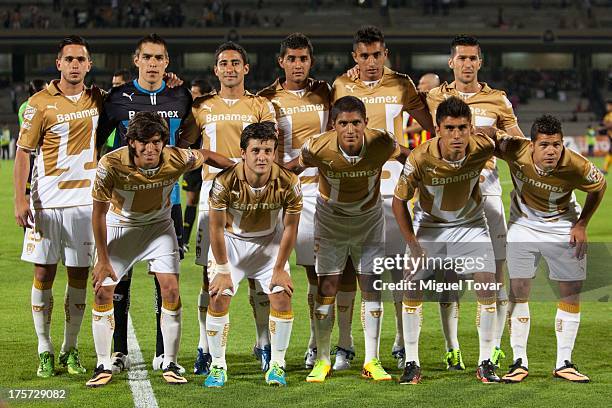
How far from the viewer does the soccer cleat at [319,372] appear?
261 inches

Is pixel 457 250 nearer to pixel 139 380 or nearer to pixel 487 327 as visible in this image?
pixel 487 327

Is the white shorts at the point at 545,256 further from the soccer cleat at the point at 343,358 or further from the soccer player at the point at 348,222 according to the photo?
the soccer cleat at the point at 343,358

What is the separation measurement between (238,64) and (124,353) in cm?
207

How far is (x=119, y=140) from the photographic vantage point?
7.11 meters

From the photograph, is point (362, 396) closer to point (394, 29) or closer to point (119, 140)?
point (119, 140)

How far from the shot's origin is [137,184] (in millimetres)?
6453

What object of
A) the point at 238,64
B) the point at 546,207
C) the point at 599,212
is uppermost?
the point at 238,64

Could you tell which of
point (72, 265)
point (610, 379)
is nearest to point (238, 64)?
point (72, 265)

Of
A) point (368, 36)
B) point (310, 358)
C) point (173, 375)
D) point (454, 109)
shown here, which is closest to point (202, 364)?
point (173, 375)

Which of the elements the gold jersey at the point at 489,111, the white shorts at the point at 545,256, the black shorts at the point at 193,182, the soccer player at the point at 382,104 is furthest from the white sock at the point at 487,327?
the black shorts at the point at 193,182

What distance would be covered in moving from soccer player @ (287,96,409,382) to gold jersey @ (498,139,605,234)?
2.55 ft

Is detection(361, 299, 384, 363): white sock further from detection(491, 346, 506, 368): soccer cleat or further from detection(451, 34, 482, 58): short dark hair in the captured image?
detection(451, 34, 482, 58): short dark hair

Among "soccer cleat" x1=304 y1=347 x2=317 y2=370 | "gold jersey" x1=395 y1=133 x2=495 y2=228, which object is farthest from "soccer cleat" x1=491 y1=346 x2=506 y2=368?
"soccer cleat" x1=304 y1=347 x2=317 y2=370

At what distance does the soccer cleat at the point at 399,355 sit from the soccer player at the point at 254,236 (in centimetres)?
89
